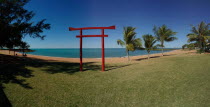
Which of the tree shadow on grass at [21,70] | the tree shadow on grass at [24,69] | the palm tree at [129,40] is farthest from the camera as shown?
the palm tree at [129,40]

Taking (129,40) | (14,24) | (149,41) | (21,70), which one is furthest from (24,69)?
(149,41)

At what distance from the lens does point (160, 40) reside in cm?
2688

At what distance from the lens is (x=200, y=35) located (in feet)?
74.4

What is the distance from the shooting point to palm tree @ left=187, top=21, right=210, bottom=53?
22078 mm

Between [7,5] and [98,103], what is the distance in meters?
12.3

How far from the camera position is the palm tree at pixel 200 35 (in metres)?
22.1

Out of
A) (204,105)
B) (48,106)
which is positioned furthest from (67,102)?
(204,105)

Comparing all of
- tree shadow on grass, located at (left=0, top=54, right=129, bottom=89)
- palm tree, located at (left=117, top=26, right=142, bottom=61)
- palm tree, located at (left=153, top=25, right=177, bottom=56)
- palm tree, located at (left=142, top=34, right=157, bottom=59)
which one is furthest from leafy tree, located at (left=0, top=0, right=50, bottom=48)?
palm tree, located at (left=153, top=25, right=177, bottom=56)

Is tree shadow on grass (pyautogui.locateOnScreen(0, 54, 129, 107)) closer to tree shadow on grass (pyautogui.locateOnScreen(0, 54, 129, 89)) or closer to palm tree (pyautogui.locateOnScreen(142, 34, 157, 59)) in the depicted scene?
tree shadow on grass (pyautogui.locateOnScreen(0, 54, 129, 89))

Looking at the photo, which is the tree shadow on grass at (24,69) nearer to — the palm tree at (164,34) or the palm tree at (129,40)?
the palm tree at (129,40)

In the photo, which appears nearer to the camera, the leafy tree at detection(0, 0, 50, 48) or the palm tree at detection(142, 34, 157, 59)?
the leafy tree at detection(0, 0, 50, 48)

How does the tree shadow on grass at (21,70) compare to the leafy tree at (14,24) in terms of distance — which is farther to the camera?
the leafy tree at (14,24)

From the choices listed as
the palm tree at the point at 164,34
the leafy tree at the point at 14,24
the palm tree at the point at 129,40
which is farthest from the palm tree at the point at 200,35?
the leafy tree at the point at 14,24

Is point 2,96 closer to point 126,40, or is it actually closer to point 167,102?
point 167,102
